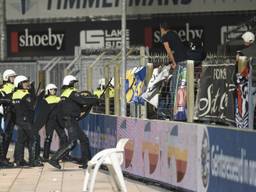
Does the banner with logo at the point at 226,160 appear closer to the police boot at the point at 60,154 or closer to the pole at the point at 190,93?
the pole at the point at 190,93

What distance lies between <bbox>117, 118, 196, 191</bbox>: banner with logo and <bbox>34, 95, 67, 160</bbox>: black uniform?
2880mm

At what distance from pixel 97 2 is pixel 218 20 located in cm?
503

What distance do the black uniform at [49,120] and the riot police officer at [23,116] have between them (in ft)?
2.22

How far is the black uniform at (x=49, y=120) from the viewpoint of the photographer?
1761 cm

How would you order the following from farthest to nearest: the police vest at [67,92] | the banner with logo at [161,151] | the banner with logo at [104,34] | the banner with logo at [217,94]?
the banner with logo at [104,34], the police vest at [67,92], the banner with logo at [161,151], the banner with logo at [217,94]

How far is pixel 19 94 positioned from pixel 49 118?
1.37 meters

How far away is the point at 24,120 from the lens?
1678 cm

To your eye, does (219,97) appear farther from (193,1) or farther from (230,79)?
(193,1)

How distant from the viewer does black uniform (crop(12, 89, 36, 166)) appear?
1662cm

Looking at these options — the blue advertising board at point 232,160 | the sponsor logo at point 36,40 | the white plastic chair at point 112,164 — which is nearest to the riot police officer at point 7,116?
the blue advertising board at point 232,160

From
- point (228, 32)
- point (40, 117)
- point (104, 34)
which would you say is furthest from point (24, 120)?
point (104, 34)

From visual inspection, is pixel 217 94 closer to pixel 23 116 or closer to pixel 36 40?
pixel 23 116

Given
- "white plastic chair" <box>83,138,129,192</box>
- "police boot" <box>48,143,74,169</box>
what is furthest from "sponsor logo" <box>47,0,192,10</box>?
"white plastic chair" <box>83,138,129,192</box>

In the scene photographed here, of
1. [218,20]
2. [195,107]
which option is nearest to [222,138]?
[195,107]
